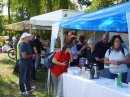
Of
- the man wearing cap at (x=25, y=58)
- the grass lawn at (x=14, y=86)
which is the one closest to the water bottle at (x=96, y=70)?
the man wearing cap at (x=25, y=58)

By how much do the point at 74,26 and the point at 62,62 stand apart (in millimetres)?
2041

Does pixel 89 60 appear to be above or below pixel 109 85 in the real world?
above

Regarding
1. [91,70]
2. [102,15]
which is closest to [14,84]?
[91,70]

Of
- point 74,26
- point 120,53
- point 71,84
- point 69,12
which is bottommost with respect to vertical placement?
point 71,84

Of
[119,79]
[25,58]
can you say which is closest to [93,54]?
[119,79]

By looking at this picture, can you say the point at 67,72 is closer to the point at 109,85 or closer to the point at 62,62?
the point at 62,62

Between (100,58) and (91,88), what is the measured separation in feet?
3.30

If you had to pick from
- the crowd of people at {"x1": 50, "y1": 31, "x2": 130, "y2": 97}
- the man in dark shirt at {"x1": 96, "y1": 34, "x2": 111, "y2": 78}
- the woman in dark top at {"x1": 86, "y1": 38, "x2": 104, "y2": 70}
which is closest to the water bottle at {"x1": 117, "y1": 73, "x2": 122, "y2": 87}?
the crowd of people at {"x1": 50, "y1": 31, "x2": 130, "y2": 97}

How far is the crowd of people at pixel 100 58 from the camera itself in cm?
416

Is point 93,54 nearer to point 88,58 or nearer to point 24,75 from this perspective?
point 88,58

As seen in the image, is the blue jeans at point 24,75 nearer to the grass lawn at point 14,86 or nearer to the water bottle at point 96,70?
the grass lawn at point 14,86

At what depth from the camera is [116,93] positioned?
3307mm

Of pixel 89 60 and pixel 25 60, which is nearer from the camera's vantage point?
pixel 89 60

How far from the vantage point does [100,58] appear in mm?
4711
